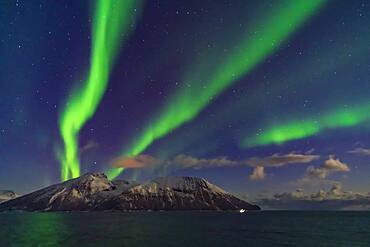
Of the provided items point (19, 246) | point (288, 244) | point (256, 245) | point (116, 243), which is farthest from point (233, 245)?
point (19, 246)

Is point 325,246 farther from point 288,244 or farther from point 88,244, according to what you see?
point 88,244

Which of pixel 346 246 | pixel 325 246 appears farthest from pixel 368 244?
pixel 325 246

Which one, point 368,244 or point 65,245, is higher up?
point 65,245

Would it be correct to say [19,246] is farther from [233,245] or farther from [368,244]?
[368,244]

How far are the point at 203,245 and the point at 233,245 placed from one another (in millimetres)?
7581

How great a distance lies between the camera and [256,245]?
3386 inches

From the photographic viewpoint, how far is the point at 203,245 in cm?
8362

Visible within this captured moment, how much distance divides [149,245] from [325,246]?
43826mm

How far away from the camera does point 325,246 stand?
85812mm

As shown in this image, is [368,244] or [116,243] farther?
[368,244]

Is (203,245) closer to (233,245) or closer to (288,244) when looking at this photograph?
(233,245)

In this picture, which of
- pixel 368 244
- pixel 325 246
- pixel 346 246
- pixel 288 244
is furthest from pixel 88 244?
pixel 368 244

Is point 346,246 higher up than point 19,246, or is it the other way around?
point 19,246

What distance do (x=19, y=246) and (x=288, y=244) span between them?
2680 inches
